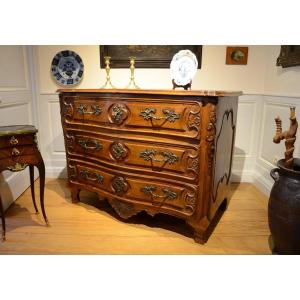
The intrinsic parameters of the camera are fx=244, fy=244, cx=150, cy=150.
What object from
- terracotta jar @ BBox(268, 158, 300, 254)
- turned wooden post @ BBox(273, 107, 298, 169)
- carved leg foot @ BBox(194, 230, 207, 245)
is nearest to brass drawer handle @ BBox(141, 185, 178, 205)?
carved leg foot @ BBox(194, 230, 207, 245)

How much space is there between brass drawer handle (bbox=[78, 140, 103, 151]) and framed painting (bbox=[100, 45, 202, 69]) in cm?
98

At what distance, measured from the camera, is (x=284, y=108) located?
2.15 metres

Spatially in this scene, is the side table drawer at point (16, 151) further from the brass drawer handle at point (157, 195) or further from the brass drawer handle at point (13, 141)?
the brass drawer handle at point (157, 195)

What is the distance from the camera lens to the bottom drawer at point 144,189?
1.62 meters

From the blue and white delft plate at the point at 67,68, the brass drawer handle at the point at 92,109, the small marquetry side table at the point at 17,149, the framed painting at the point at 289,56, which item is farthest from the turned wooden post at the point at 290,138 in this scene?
the blue and white delft plate at the point at 67,68

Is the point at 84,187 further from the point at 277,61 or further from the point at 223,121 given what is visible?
the point at 277,61

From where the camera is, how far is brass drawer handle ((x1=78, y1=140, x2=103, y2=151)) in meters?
1.87

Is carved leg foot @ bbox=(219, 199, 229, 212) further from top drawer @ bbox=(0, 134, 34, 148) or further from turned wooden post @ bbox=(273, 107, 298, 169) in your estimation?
top drawer @ bbox=(0, 134, 34, 148)

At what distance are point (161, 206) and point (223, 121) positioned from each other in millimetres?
724

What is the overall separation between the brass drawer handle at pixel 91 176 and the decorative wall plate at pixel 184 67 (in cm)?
95

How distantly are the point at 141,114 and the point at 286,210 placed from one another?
1031mm

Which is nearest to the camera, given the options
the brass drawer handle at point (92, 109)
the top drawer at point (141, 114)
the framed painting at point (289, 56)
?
the top drawer at point (141, 114)

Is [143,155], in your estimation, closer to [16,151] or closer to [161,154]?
[161,154]
